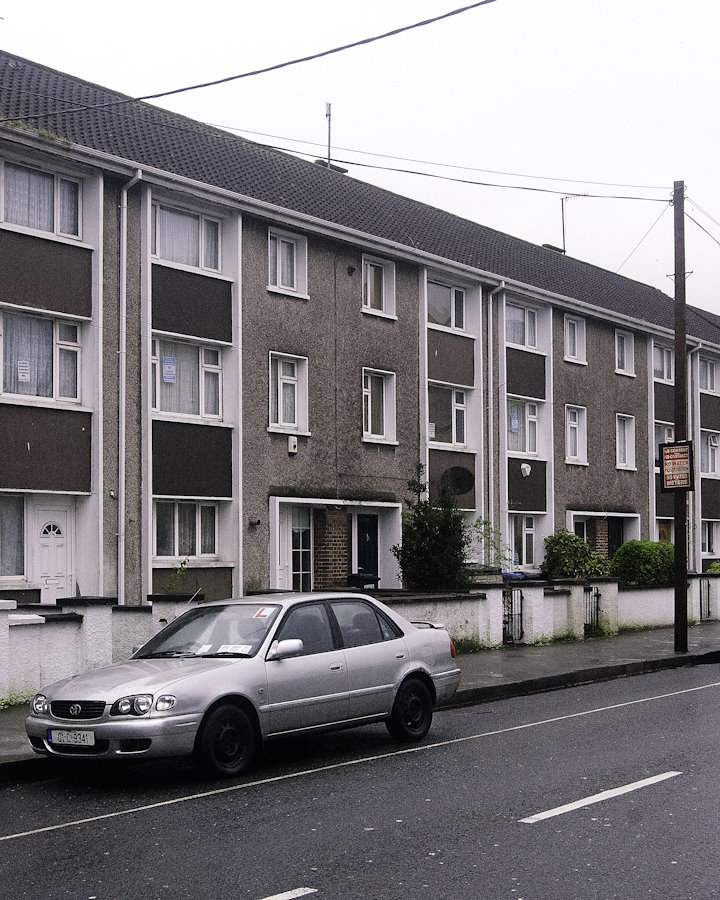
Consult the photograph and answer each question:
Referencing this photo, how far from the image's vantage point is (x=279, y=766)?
34.2ft

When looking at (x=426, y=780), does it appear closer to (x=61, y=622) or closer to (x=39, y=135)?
(x=61, y=622)

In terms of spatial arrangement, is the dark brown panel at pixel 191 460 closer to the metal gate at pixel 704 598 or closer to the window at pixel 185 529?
the window at pixel 185 529

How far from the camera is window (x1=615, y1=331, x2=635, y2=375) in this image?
33.6m

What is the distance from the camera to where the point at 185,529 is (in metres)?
21.1

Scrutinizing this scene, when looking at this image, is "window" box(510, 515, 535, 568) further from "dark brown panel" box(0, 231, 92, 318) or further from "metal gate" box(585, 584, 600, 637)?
"dark brown panel" box(0, 231, 92, 318)

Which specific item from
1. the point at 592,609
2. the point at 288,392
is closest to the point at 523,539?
the point at 592,609

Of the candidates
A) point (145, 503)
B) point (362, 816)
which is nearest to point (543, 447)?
point (145, 503)

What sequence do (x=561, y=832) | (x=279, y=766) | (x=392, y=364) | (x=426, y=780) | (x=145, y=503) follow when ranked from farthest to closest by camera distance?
(x=392, y=364) < (x=145, y=503) < (x=279, y=766) < (x=426, y=780) < (x=561, y=832)

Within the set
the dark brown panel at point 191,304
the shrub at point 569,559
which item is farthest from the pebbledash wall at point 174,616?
the dark brown panel at point 191,304

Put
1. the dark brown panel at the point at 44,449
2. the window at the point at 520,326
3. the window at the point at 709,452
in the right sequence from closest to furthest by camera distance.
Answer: the dark brown panel at the point at 44,449 → the window at the point at 520,326 → the window at the point at 709,452

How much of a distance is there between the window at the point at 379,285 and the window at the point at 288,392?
2795mm

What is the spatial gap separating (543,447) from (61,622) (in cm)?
1807

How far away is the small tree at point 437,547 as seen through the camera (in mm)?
22500

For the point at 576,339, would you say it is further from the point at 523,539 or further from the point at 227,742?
the point at 227,742
